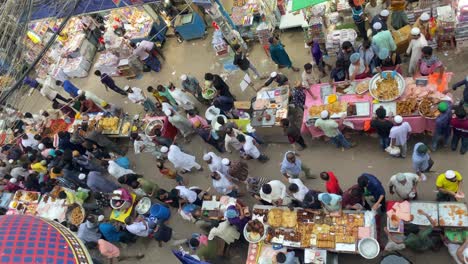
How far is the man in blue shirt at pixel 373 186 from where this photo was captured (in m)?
7.88

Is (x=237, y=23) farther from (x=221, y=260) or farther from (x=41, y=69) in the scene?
(x=41, y=69)

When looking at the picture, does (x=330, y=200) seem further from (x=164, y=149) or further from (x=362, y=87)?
(x=164, y=149)

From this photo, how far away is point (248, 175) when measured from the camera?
1098cm

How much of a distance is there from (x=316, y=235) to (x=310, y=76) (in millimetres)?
4082

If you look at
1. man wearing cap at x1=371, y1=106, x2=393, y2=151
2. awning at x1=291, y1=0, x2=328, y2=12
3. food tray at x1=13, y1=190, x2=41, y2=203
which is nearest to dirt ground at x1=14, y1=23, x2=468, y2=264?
man wearing cap at x1=371, y1=106, x2=393, y2=151

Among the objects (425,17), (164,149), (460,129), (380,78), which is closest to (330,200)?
(460,129)

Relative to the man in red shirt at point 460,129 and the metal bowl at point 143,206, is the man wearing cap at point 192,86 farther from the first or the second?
the man in red shirt at point 460,129

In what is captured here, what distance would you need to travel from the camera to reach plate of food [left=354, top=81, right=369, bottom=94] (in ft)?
32.5

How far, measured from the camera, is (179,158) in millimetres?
10766

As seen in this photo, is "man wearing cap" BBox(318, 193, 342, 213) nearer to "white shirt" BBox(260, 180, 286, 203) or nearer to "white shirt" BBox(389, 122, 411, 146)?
"white shirt" BBox(260, 180, 286, 203)

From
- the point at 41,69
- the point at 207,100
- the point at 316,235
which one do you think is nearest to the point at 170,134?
the point at 207,100

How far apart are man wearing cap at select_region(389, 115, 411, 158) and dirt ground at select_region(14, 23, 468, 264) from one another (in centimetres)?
71

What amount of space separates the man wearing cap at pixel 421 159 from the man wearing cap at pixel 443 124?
2.27 ft

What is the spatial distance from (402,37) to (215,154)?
575cm
